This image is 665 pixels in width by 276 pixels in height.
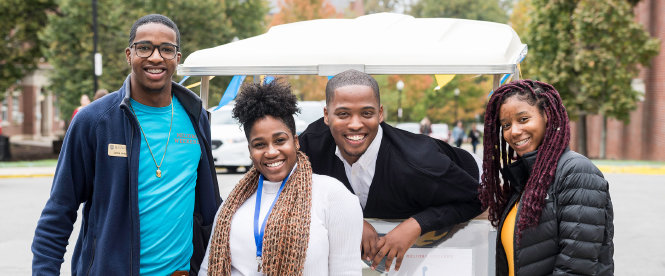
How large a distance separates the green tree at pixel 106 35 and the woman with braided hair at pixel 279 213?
23034 millimetres

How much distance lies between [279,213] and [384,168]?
0.86 metres

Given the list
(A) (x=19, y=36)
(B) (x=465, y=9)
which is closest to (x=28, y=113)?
(A) (x=19, y=36)

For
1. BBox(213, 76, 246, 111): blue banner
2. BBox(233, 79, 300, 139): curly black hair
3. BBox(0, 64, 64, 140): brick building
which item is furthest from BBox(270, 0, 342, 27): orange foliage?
BBox(233, 79, 300, 139): curly black hair

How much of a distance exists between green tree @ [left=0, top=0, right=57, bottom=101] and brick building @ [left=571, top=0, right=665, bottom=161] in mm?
24648

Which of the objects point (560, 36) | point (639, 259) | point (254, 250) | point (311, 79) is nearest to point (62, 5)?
point (311, 79)

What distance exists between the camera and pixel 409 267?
11.6 feet

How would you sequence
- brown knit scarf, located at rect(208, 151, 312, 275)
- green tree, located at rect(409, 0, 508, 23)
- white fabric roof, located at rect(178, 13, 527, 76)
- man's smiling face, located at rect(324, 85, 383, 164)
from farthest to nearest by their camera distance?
1. green tree, located at rect(409, 0, 508, 23)
2. white fabric roof, located at rect(178, 13, 527, 76)
3. man's smiling face, located at rect(324, 85, 383, 164)
4. brown knit scarf, located at rect(208, 151, 312, 275)

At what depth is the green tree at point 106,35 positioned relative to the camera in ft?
82.6

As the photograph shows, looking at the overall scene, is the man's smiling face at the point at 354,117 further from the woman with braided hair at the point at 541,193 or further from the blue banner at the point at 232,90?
the blue banner at the point at 232,90

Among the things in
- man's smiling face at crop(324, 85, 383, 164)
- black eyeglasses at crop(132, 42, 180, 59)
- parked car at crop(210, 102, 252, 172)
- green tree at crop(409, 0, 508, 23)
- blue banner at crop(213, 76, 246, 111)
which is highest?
green tree at crop(409, 0, 508, 23)

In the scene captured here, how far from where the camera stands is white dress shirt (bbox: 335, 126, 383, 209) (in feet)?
10.8

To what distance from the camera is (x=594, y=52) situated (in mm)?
25141

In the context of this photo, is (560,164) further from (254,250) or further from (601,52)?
(601,52)

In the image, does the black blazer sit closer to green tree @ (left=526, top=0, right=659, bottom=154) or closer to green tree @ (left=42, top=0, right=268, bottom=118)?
green tree @ (left=42, top=0, right=268, bottom=118)
